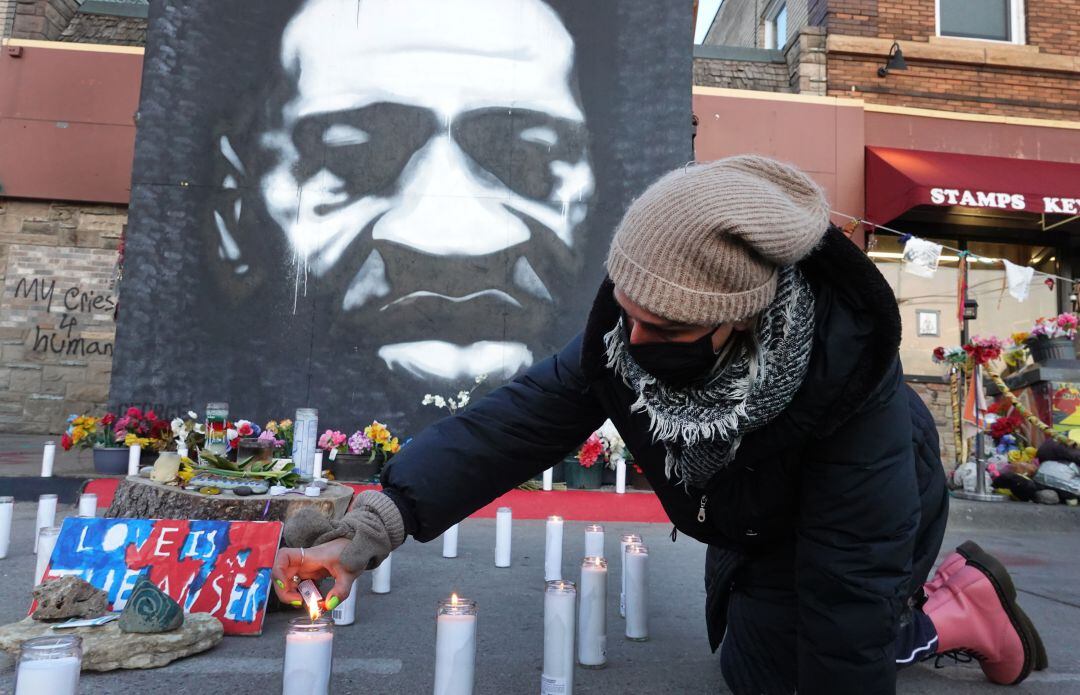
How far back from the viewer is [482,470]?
1.94 m

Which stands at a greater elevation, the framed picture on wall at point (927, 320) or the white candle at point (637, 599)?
the framed picture on wall at point (927, 320)

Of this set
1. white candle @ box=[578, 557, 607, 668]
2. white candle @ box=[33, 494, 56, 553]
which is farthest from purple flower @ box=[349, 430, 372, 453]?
white candle @ box=[578, 557, 607, 668]

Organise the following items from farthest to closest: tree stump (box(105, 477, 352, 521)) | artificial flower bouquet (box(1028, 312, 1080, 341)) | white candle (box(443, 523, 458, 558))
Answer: artificial flower bouquet (box(1028, 312, 1080, 341)), white candle (box(443, 523, 458, 558)), tree stump (box(105, 477, 352, 521))

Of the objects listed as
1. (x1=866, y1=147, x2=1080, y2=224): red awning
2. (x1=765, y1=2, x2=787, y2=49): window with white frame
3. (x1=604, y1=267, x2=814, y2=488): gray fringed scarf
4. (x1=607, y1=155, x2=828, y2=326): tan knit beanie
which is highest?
(x1=765, y1=2, x2=787, y2=49): window with white frame

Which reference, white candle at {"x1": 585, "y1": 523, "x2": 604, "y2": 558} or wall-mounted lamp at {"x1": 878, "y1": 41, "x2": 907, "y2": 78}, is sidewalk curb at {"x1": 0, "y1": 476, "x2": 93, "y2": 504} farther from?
wall-mounted lamp at {"x1": 878, "y1": 41, "x2": 907, "y2": 78}

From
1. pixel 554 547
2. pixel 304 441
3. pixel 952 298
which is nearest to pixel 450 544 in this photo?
pixel 554 547

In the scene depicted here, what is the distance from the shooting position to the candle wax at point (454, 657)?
175 cm

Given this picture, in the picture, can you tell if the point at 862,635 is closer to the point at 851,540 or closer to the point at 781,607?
the point at 851,540

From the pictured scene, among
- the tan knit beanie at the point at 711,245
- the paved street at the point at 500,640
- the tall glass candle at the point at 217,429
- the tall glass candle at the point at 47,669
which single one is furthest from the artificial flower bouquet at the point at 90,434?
the tan knit beanie at the point at 711,245

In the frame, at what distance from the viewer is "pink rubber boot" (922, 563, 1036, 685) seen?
7.32 feet

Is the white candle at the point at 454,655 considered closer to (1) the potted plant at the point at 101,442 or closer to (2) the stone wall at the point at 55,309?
(1) the potted plant at the point at 101,442

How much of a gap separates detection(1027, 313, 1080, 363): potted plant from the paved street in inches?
155

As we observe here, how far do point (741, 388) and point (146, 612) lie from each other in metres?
1.90

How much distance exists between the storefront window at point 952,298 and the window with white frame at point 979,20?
113 inches
